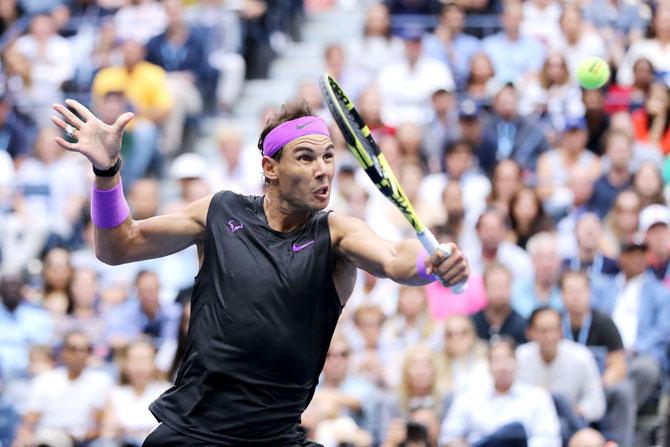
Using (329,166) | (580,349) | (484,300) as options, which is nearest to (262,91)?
(484,300)

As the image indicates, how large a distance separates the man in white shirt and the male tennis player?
3.24 metres

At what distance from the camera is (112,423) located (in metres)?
10.2

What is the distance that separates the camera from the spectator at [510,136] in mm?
12812

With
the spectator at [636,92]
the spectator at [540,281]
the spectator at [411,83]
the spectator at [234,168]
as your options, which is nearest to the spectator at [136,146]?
the spectator at [234,168]

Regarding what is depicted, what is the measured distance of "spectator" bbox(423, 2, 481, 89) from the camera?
A: 14227 mm

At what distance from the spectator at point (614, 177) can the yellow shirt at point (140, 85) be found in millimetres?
4611

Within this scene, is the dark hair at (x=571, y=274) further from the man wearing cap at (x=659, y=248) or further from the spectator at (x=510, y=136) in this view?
the spectator at (x=510, y=136)

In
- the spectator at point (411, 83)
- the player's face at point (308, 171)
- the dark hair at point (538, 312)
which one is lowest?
the dark hair at point (538, 312)

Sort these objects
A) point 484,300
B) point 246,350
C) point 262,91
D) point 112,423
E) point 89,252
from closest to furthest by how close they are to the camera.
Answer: point 246,350
point 112,423
point 484,300
point 89,252
point 262,91

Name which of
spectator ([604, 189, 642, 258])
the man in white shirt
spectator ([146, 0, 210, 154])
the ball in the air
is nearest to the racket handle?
the man in white shirt

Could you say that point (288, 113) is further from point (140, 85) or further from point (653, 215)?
point (140, 85)

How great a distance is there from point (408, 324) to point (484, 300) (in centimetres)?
66

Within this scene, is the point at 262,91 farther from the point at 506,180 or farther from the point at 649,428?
the point at 649,428

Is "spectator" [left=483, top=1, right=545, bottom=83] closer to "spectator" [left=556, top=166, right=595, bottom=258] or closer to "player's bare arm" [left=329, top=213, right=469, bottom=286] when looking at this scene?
"spectator" [left=556, top=166, right=595, bottom=258]
